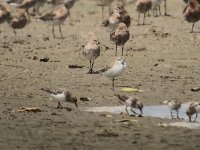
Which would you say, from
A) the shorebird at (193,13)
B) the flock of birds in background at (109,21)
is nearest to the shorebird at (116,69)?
the flock of birds in background at (109,21)

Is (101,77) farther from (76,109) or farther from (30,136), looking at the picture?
(30,136)

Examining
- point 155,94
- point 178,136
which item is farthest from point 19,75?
point 178,136

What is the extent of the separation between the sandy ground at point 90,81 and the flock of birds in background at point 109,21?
1.00ft

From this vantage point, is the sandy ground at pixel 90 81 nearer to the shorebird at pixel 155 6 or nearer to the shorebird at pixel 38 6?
the shorebird at pixel 155 6

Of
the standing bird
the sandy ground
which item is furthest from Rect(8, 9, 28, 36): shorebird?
the standing bird

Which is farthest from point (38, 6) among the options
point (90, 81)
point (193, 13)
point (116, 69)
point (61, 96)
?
point (61, 96)

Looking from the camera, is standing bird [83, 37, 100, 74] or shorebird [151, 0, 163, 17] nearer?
standing bird [83, 37, 100, 74]

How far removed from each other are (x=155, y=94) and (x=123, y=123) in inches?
112

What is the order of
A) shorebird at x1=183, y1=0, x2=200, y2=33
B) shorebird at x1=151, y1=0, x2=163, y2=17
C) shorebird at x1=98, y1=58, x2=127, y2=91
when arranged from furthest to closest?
shorebird at x1=151, y1=0, x2=163, y2=17
shorebird at x1=183, y1=0, x2=200, y2=33
shorebird at x1=98, y1=58, x2=127, y2=91

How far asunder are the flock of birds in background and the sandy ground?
30 centimetres

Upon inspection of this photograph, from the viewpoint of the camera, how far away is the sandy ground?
11141mm

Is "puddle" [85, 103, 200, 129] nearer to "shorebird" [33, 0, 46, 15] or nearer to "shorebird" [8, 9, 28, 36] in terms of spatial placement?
"shorebird" [8, 9, 28, 36]

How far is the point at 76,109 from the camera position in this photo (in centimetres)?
1343

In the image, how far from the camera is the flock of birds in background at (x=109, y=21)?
13383 mm
